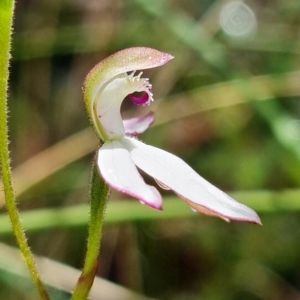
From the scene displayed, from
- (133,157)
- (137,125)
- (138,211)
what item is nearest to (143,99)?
(137,125)

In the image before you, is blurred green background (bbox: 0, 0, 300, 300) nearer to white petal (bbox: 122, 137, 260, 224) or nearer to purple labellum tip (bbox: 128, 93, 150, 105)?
purple labellum tip (bbox: 128, 93, 150, 105)

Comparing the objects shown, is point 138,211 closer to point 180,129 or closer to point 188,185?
point 188,185

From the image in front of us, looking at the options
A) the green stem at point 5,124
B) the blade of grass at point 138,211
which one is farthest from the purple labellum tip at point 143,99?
the blade of grass at point 138,211

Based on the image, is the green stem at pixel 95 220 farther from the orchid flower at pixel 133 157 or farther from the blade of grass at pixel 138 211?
the blade of grass at pixel 138 211

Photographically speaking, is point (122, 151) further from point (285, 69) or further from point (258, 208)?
point (285, 69)

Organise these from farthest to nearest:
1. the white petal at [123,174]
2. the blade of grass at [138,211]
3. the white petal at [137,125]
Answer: the blade of grass at [138,211], the white petal at [137,125], the white petal at [123,174]

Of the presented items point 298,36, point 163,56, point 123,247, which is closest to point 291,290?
point 123,247

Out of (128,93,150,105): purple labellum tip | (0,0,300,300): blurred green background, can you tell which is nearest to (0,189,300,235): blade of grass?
(0,0,300,300): blurred green background

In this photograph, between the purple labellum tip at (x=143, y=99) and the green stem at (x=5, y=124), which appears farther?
the purple labellum tip at (x=143, y=99)
